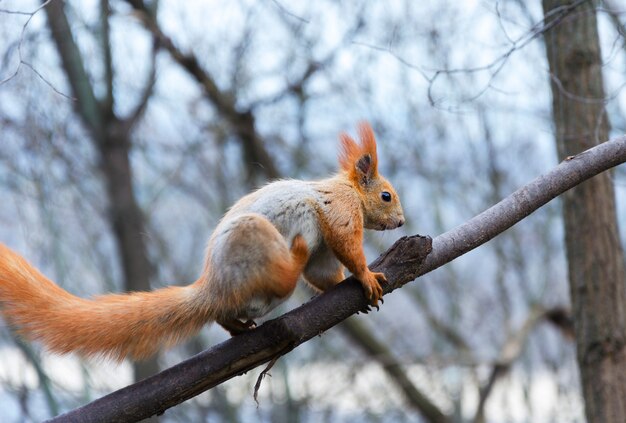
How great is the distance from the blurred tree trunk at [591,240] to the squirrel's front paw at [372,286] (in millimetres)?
1461

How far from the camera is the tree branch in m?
2.38

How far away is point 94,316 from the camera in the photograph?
8.45 ft

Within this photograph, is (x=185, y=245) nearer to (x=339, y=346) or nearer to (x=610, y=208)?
(x=339, y=346)

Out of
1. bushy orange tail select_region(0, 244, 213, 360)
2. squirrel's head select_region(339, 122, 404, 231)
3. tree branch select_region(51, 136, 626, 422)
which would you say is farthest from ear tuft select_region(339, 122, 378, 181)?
bushy orange tail select_region(0, 244, 213, 360)

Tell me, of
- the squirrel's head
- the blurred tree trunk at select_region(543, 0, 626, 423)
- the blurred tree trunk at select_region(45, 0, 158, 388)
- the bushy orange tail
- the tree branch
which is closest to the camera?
the tree branch

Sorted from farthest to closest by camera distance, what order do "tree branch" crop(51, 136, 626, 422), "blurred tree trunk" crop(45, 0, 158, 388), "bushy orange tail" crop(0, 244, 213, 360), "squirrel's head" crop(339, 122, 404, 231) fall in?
"blurred tree trunk" crop(45, 0, 158, 388), "squirrel's head" crop(339, 122, 404, 231), "bushy orange tail" crop(0, 244, 213, 360), "tree branch" crop(51, 136, 626, 422)

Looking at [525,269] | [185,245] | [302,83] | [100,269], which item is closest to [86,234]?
[100,269]

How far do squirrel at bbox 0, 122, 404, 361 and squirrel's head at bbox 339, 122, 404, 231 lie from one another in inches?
10.8

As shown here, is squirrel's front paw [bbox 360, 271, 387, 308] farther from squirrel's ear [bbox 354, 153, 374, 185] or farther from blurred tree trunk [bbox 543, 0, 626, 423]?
blurred tree trunk [bbox 543, 0, 626, 423]

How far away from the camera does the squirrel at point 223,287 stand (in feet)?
8.24

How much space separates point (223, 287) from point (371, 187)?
882 millimetres

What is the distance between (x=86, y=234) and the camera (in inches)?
279

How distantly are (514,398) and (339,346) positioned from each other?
1.94m

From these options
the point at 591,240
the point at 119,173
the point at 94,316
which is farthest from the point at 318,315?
the point at 119,173
